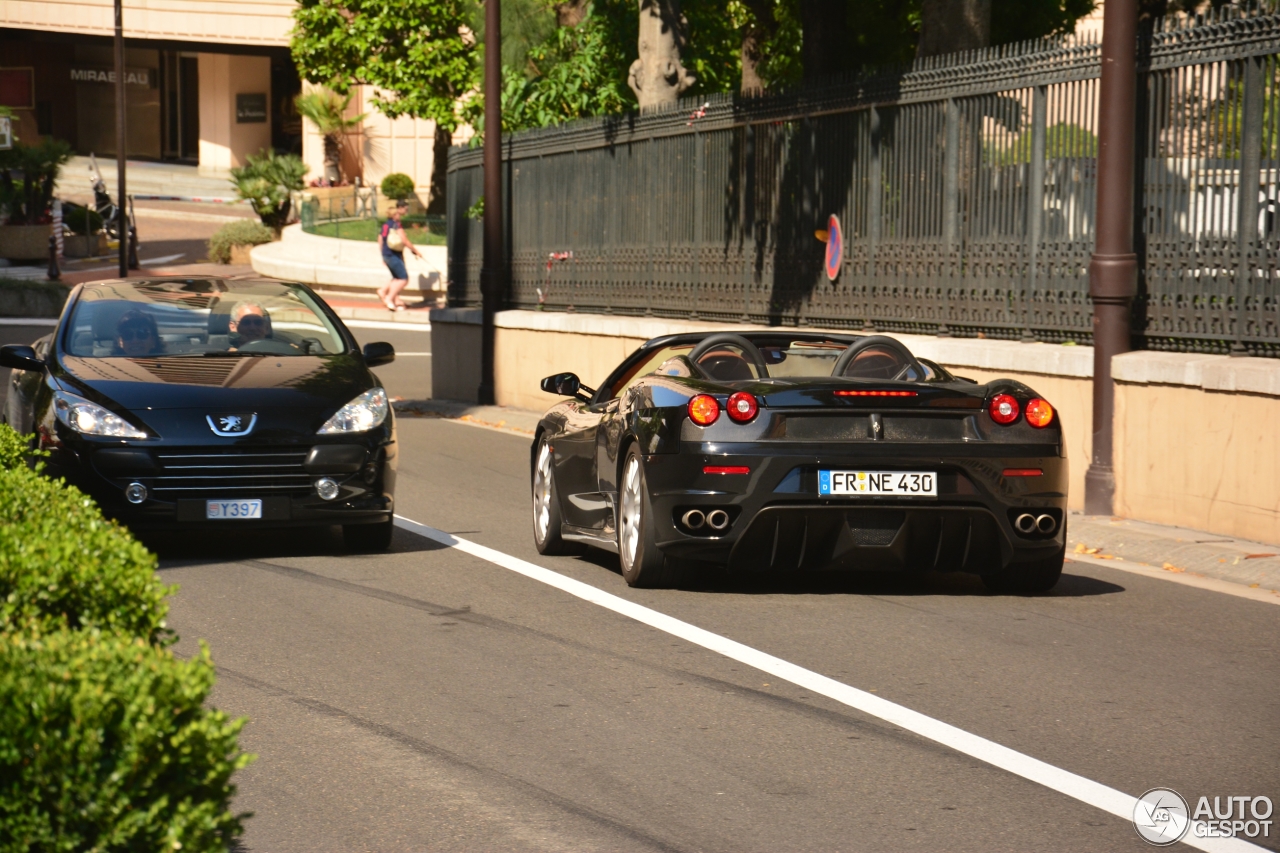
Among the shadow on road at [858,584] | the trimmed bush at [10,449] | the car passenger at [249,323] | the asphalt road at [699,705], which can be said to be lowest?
the shadow on road at [858,584]

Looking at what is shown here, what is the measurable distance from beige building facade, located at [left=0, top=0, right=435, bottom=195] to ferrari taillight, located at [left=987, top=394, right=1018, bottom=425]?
54197 millimetres

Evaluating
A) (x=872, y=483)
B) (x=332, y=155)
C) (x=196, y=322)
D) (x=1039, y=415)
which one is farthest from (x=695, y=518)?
(x=332, y=155)

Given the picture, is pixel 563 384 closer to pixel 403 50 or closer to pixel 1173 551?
pixel 1173 551

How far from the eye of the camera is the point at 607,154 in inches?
816

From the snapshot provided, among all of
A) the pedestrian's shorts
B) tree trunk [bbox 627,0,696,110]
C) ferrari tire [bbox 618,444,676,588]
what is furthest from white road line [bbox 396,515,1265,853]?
the pedestrian's shorts

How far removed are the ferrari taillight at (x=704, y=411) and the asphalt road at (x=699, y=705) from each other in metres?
0.87

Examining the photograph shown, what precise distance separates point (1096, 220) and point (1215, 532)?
7.37 feet

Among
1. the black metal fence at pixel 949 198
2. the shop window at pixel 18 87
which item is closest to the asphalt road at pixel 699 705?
the black metal fence at pixel 949 198

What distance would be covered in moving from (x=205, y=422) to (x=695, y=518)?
285 cm

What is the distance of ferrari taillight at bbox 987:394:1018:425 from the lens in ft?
28.2

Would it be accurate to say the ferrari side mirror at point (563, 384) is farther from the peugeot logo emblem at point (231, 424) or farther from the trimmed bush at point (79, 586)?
the trimmed bush at point (79, 586)

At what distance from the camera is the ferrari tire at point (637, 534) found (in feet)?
28.8

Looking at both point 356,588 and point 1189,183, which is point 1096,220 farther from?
point 356,588

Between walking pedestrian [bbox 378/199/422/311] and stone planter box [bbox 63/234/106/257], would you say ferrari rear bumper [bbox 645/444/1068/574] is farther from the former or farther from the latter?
stone planter box [bbox 63/234/106/257]
